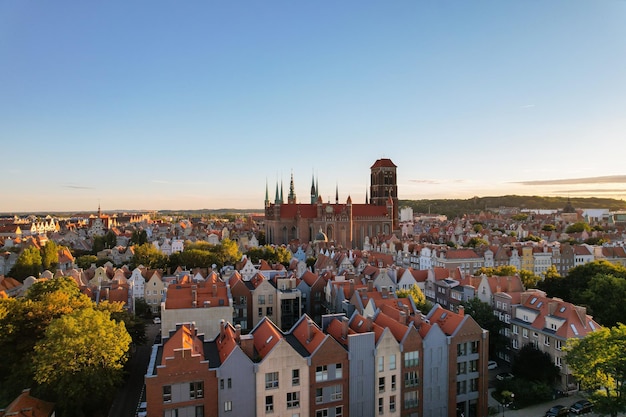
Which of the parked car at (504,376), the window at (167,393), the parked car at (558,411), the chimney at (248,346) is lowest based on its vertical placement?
the parked car at (558,411)

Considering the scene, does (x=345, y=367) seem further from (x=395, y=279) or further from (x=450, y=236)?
(x=450, y=236)

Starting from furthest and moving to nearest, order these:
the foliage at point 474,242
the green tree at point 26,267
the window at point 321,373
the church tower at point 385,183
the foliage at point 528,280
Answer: the church tower at point 385,183 → the foliage at point 474,242 → the green tree at point 26,267 → the foliage at point 528,280 → the window at point 321,373

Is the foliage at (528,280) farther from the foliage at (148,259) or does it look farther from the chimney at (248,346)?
the foliage at (148,259)

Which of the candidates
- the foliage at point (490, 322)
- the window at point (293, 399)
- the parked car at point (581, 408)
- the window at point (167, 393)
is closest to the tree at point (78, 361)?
the window at point (167, 393)

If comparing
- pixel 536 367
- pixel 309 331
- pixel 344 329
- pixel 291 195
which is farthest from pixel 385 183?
pixel 309 331

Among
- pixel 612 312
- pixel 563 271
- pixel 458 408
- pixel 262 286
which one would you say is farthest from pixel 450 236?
pixel 458 408

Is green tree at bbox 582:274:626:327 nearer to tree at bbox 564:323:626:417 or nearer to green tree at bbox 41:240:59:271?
tree at bbox 564:323:626:417

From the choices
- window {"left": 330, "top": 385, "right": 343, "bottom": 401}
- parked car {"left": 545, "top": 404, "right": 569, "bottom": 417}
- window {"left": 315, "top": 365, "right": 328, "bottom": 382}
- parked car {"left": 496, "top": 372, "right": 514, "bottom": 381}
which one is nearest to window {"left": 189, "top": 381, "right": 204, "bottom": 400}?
window {"left": 315, "top": 365, "right": 328, "bottom": 382}
